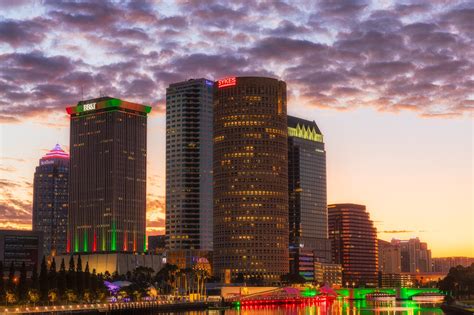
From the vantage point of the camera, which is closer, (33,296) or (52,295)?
(33,296)

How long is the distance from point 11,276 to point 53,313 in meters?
17.9

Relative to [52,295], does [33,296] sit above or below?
above

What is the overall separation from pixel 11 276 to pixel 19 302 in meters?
7.65

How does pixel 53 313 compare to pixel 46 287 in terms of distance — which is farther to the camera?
pixel 46 287

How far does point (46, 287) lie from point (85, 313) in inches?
439

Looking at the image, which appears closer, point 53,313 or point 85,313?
point 53,313

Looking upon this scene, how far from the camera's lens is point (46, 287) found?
193250mm

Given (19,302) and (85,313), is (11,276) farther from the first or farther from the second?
(85,313)

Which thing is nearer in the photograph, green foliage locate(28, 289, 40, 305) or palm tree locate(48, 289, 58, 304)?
green foliage locate(28, 289, 40, 305)

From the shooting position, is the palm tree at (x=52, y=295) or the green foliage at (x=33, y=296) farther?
the palm tree at (x=52, y=295)

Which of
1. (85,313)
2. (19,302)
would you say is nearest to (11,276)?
(19,302)

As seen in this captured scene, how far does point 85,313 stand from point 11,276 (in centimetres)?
1930

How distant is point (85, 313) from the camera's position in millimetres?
192750
